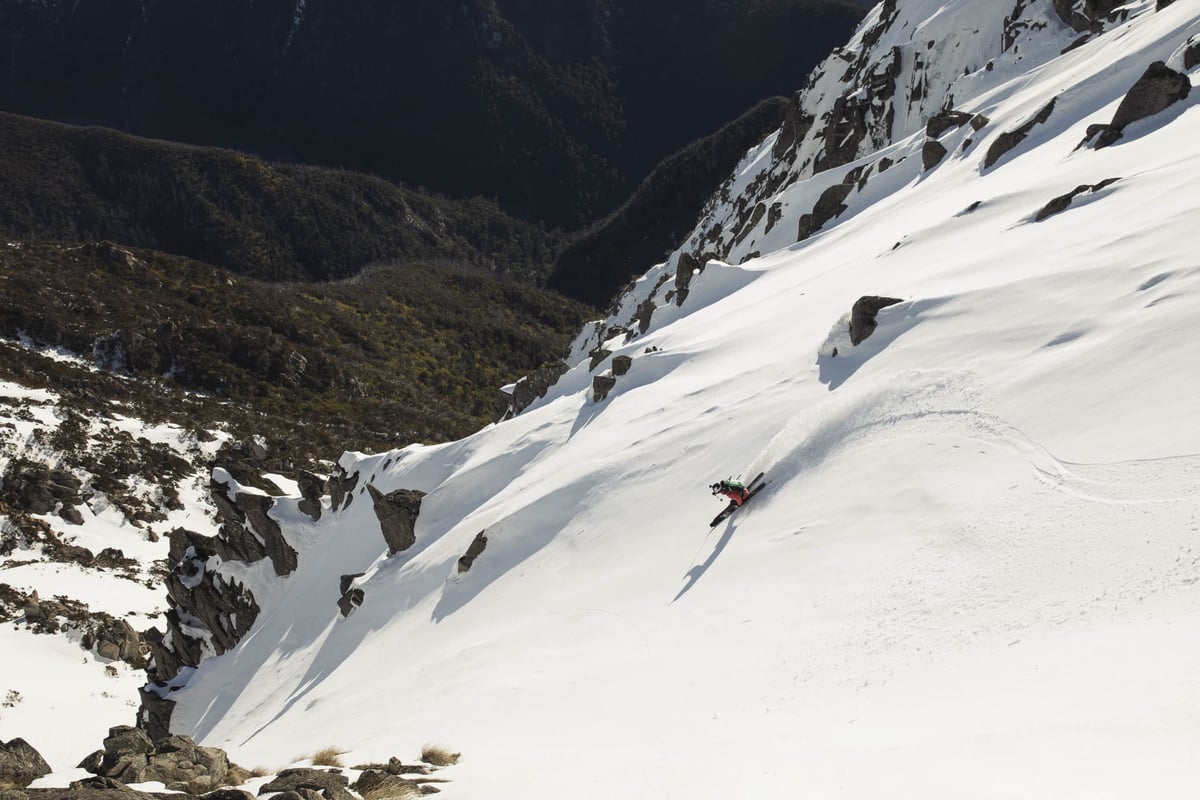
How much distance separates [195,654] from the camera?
35.4 metres

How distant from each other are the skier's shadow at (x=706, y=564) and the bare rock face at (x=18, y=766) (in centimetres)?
1106

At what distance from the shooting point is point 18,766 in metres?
14.4

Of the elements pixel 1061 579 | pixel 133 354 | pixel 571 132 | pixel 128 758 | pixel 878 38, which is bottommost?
pixel 1061 579

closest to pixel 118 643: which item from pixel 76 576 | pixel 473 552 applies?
pixel 76 576

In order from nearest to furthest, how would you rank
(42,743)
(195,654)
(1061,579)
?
(1061,579) < (42,743) < (195,654)

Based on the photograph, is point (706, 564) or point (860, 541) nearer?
point (860, 541)

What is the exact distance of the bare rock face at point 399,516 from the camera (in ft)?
96.4

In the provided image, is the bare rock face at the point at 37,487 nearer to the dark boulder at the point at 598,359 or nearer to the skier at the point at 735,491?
the dark boulder at the point at 598,359

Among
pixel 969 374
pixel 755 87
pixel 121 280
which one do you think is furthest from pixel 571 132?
pixel 969 374

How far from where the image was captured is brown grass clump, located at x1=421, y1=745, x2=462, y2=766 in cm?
1235

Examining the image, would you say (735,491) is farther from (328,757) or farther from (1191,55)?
(1191,55)

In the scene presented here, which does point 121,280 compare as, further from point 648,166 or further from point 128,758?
point 648,166

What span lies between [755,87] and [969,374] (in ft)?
606

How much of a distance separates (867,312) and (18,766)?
19.4m
